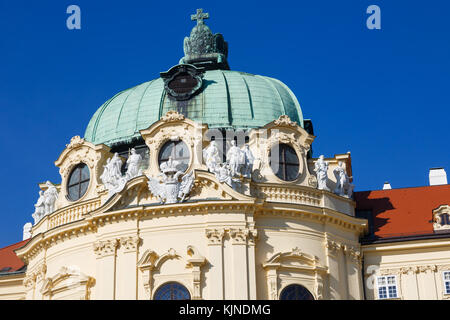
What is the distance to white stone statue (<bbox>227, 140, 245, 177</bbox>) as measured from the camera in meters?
31.0

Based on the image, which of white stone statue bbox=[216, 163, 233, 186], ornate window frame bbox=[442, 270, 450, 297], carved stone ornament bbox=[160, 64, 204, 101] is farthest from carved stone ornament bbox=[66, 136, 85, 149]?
ornate window frame bbox=[442, 270, 450, 297]

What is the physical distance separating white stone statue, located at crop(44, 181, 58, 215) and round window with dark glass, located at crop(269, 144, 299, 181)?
8.72 metres

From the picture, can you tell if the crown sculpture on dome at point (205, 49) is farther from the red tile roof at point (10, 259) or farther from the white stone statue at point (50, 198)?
the red tile roof at point (10, 259)

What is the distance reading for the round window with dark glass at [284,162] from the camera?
32438 mm

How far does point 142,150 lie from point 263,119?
4843 mm

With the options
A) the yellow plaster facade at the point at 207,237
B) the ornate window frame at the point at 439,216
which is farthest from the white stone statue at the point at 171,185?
the ornate window frame at the point at 439,216

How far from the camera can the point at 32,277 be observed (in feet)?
112

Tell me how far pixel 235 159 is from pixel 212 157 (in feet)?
2.87

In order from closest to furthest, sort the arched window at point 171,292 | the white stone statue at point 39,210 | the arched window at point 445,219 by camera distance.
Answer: the arched window at point 171,292, the arched window at point 445,219, the white stone statue at point 39,210

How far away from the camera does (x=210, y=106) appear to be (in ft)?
113

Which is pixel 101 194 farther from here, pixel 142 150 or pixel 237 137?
pixel 237 137

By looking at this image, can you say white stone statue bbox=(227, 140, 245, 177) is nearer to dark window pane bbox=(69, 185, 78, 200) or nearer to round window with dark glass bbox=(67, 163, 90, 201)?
round window with dark glass bbox=(67, 163, 90, 201)

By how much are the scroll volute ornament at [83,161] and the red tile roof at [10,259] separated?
449cm

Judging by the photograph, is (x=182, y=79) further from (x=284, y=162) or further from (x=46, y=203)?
(x=46, y=203)
